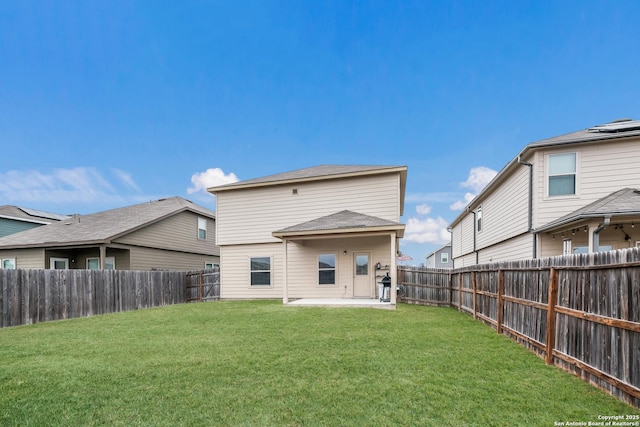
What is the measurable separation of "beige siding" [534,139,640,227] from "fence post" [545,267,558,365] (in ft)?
20.5

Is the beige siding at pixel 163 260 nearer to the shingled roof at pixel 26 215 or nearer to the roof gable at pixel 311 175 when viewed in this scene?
the roof gable at pixel 311 175

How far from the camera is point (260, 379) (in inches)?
155

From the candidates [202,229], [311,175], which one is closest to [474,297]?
[311,175]

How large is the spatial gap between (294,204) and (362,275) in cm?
412

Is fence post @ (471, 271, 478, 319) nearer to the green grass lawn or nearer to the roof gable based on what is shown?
the green grass lawn

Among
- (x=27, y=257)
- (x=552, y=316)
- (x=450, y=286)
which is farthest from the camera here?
(x=27, y=257)

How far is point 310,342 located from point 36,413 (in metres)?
3.69

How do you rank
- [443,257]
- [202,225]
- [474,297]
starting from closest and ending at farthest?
[474,297] → [202,225] → [443,257]

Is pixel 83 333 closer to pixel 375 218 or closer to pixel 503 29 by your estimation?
pixel 375 218

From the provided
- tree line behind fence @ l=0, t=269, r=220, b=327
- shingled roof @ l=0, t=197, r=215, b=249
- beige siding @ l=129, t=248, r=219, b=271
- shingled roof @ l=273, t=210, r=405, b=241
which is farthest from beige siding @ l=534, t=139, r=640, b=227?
beige siding @ l=129, t=248, r=219, b=271

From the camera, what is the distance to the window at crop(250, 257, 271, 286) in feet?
46.3

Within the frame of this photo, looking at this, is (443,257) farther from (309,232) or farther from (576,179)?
(309,232)

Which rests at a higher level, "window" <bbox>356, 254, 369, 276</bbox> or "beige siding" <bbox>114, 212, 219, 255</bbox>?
"beige siding" <bbox>114, 212, 219, 255</bbox>

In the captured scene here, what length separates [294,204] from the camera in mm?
13852
